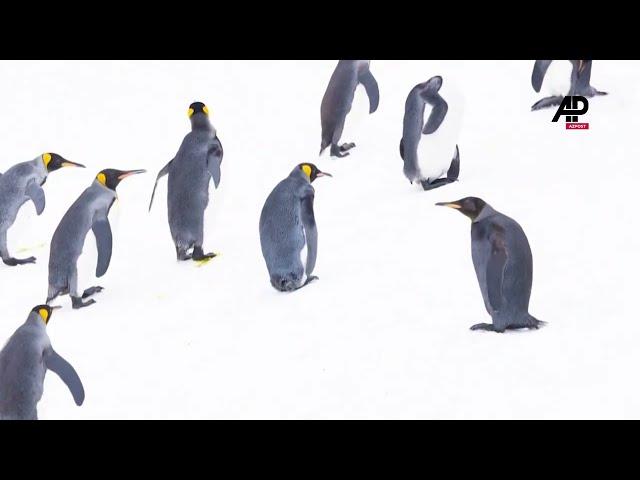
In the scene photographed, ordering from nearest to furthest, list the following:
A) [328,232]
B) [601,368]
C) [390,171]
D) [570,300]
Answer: [601,368]
[570,300]
[328,232]
[390,171]

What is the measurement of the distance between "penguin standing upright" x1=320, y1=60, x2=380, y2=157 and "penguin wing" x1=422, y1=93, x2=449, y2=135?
1.35 meters

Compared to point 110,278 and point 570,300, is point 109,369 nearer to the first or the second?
point 110,278

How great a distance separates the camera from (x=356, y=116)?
335 inches

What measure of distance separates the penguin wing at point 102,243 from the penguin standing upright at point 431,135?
1.95 meters

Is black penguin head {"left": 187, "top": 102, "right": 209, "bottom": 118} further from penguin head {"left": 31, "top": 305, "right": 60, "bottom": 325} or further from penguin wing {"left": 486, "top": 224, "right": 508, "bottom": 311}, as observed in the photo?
penguin wing {"left": 486, "top": 224, "right": 508, "bottom": 311}

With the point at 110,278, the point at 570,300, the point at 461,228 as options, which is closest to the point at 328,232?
the point at 461,228

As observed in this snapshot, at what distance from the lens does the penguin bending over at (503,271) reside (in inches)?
200

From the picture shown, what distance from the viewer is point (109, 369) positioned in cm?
562

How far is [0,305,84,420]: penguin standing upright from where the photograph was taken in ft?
16.2

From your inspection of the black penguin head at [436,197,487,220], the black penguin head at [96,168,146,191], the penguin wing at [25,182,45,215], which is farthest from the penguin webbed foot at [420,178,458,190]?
the penguin wing at [25,182,45,215]

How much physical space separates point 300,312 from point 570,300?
52.2 inches

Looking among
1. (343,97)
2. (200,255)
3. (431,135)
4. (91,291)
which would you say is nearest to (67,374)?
(91,291)

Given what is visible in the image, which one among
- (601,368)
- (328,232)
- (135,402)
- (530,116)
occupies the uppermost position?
(530,116)

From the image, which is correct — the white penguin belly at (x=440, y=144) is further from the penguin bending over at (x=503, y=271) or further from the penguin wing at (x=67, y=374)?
the penguin wing at (x=67, y=374)
